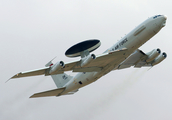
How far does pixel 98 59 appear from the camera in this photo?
4744cm

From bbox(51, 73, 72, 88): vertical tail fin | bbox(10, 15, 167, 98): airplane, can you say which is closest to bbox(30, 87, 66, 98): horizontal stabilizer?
bbox(10, 15, 167, 98): airplane

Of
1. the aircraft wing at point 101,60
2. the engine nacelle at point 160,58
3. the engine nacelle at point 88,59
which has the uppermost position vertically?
the engine nacelle at point 88,59

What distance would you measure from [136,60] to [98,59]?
1318cm

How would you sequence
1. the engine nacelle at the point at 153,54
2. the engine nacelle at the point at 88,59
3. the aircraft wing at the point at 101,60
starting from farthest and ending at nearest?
the engine nacelle at the point at 153,54 → the aircraft wing at the point at 101,60 → the engine nacelle at the point at 88,59

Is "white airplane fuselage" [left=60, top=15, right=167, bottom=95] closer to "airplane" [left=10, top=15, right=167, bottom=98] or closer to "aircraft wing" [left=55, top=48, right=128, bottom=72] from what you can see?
"airplane" [left=10, top=15, right=167, bottom=98]

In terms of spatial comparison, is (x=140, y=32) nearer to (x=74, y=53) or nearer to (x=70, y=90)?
(x=74, y=53)

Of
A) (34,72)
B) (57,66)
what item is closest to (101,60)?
(57,66)

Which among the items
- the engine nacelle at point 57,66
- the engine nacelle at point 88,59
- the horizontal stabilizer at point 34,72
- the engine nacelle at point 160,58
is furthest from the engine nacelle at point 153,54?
the horizontal stabilizer at point 34,72

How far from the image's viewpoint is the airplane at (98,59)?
45062mm

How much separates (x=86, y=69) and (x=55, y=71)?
27.7 ft

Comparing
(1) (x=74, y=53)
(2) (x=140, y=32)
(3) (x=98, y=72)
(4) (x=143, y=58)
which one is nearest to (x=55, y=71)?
(1) (x=74, y=53)

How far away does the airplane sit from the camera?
1774 inches

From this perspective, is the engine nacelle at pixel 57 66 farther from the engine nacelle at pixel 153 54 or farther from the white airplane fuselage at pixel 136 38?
the engine nacelle at pixel 153 54

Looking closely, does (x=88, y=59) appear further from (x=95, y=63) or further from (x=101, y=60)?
(x=95, y=63)
